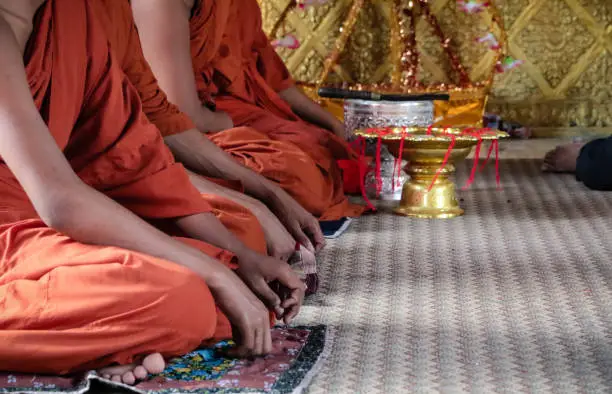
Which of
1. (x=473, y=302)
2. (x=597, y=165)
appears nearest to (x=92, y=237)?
(x=473, y=302)

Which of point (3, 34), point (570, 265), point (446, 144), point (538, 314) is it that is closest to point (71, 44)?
point (3, 34)

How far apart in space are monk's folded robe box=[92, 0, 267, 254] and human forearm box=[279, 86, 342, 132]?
6.06 feet

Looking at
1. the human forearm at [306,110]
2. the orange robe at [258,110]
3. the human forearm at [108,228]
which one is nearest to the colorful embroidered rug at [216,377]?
the human forearm at [108,228]

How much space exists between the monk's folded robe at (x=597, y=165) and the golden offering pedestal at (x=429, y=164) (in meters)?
0.75

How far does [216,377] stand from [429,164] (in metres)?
2.04

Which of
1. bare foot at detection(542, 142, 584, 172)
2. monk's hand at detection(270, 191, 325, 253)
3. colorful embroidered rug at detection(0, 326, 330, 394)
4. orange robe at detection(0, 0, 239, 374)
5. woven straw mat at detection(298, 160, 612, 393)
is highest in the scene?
orange robe at detection(0, 0, 239, 374)

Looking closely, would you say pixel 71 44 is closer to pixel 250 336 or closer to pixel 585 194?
pixel 250 336

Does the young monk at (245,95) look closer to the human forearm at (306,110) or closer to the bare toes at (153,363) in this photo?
the human forearm at (306,110)

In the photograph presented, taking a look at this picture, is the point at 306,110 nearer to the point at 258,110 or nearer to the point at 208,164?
the point at 258,110

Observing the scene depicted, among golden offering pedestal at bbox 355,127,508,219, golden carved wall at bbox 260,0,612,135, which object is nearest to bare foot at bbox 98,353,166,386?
golden offering pedestal at bbox 355,127,508,219

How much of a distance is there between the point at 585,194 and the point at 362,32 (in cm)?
247

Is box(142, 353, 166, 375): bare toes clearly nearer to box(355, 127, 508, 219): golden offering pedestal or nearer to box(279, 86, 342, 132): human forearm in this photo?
box(355, 127, 508, 219): golden offering pedestal

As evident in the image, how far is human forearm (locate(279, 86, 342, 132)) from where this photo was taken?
4473 millimetres

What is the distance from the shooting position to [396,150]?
12.9 ft
